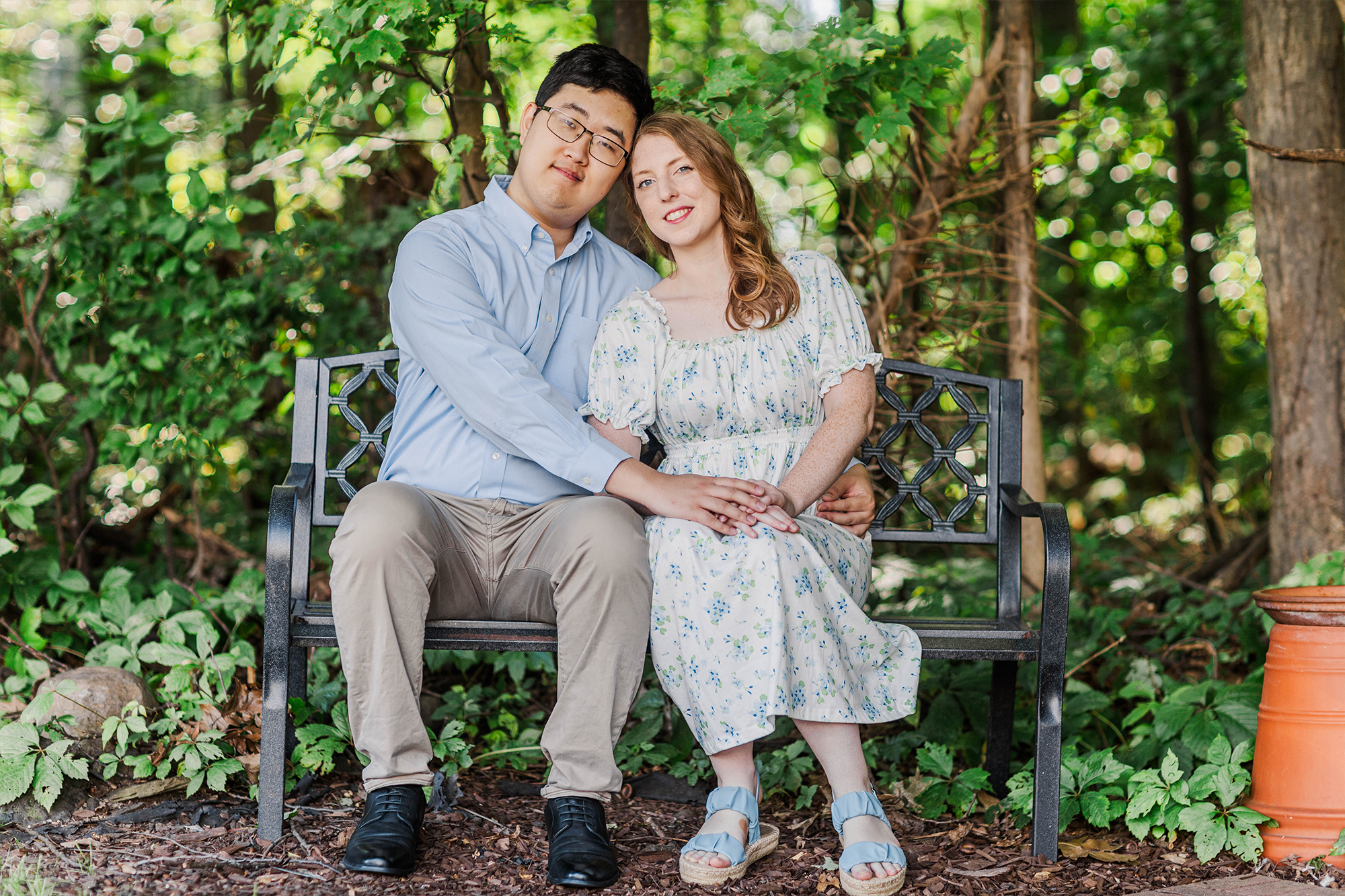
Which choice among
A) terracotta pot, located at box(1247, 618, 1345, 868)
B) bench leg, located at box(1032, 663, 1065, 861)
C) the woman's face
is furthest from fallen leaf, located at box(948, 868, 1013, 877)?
the woman's face

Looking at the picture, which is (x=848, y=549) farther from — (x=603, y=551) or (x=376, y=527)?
(x=376, y=527)

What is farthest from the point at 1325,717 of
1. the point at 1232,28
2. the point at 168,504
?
the point at 1232,28

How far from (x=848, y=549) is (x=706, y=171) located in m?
1.04

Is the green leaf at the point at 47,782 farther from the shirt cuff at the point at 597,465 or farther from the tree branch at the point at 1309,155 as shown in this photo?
the tree branch at the point at 1309,155

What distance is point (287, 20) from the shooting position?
3.10 metres

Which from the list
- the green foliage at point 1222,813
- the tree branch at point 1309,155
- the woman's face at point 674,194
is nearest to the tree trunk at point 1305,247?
the tree branch at point 1309,155

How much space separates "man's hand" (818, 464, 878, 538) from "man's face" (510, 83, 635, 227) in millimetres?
1047

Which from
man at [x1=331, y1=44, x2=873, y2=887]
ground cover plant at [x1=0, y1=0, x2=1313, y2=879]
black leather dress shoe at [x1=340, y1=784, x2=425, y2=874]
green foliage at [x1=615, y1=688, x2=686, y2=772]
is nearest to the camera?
black leather dress shoe at [x1=340, y1=784, x2=425, y2=874]

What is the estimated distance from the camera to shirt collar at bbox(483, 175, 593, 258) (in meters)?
3.00

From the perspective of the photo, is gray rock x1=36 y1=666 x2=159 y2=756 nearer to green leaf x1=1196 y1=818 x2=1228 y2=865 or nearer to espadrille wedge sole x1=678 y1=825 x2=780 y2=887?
espadrille wedge sole x1=678 y1=825 x2=780 y2=887

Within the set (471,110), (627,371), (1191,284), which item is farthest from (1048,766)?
(1191,284)

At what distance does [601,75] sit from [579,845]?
1.96m

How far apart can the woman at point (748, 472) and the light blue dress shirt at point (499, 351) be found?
0.19 m

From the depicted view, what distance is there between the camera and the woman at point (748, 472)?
91.7 inches
